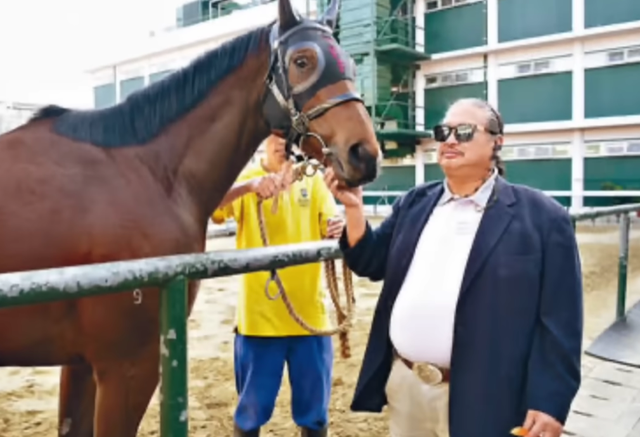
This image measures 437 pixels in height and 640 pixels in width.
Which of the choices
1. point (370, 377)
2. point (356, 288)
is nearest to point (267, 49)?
point (370, 377)

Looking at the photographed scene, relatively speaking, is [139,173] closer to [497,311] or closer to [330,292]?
[330,292]

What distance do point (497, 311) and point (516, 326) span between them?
65mm

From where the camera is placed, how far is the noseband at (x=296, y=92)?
7.11ft

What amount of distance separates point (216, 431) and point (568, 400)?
216 cm

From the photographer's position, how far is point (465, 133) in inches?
69.7

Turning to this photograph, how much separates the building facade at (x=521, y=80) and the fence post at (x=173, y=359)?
17.1 metres

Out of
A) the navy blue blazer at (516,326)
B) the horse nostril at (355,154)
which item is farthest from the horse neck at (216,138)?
the navy blue blazer at (516,326)

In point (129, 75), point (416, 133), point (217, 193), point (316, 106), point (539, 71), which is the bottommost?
point (217, 193)

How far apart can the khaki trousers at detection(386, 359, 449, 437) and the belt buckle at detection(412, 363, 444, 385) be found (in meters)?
0.01

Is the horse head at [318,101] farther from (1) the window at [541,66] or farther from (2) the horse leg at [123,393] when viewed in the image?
(1) the window at [541,66]

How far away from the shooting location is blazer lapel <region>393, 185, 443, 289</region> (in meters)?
1.81

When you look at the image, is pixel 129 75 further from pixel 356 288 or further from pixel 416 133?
pixel 356 288

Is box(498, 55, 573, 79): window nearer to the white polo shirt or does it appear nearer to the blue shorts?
the blue shorts

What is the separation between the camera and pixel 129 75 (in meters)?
30.6
